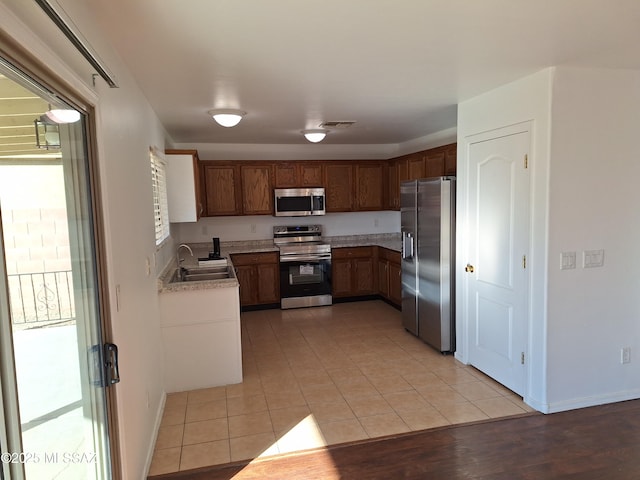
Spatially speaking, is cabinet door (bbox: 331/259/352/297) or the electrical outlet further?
cabinet door (bbox: 331/259/352/297)

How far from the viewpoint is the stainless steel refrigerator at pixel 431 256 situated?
13.0 feet

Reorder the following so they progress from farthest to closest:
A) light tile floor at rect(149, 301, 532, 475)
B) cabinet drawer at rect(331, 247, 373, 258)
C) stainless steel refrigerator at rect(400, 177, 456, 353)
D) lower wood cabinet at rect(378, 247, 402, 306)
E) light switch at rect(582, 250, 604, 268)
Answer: cabinet drawer at rect(331, 247, 373, 258), lower wood cabinet at rect(378, 247, 402, 306), stainless steel refrigerator at rect(400, 177, 456, 353), light switch at rect(582, 250, 604, 268), light tile floor at rect(149, 301, 532, 475)

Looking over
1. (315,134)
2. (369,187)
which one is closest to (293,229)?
(369,187)

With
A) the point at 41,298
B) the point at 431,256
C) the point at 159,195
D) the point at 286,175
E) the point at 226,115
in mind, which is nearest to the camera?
the point at 41,298

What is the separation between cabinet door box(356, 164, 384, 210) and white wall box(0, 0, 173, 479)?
3.75 meters

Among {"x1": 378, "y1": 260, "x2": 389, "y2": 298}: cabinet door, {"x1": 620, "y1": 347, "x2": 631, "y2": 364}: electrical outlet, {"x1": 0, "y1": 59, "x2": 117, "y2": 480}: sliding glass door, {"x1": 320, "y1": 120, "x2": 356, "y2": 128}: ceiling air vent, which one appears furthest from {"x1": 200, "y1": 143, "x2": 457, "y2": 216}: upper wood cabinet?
{"x1": 0, "y1": 59, "x2": 117, "y2": 480}: sliding glass door

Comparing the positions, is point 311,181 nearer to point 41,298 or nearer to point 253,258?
point 253,258

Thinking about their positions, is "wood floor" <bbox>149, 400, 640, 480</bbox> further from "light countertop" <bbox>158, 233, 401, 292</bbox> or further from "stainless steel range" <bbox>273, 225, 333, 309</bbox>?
"stainless steel range" <bbox>273, 225, 333, 309</bbox>

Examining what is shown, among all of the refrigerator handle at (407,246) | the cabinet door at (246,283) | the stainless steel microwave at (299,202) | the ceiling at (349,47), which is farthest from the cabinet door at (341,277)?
the ceiling at (349,47)

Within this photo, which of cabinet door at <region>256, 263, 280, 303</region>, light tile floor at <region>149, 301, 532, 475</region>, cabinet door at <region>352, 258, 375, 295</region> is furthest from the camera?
cabinet door at <region>352, 258, 375, 295</region>

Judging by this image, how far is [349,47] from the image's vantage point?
2268mm

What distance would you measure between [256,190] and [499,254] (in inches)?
143

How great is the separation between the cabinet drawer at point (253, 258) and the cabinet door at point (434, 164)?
238cm

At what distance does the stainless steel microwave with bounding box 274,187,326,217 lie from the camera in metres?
6.00
